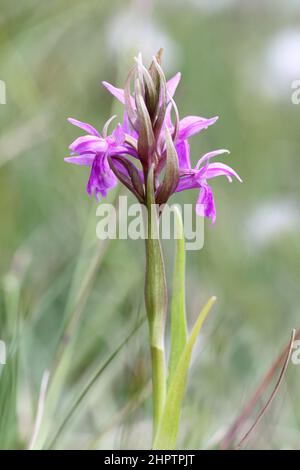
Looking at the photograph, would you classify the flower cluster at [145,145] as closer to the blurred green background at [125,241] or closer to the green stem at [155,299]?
the green stem at [155,299]

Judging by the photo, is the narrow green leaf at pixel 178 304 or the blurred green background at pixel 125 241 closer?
the narrow green leaf at pixel 178 304

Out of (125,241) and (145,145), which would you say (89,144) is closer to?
(145,145)

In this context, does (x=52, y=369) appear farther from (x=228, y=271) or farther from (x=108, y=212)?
(x=228, y=271)

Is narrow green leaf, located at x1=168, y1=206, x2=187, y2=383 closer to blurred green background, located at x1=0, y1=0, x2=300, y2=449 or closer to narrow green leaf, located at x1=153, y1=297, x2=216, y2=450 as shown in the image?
narrow green leaf, located at x1=153, y1=297, x2=216, y2=450

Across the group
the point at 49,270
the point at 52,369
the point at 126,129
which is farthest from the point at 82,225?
the point at 126,129

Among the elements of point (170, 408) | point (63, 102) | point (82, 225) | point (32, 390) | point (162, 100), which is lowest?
point (32, 390)

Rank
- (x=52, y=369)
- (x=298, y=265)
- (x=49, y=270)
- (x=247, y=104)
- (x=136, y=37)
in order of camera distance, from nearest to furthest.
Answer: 1. (x=52, y=369)
2. (x=49, y=270)
3. (x=136, y=37)
4. (x=298, y=265)
5. (x=247, y=104)

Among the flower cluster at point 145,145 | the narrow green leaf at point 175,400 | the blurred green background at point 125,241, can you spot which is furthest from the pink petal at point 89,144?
the blurred green background at point 125,241
